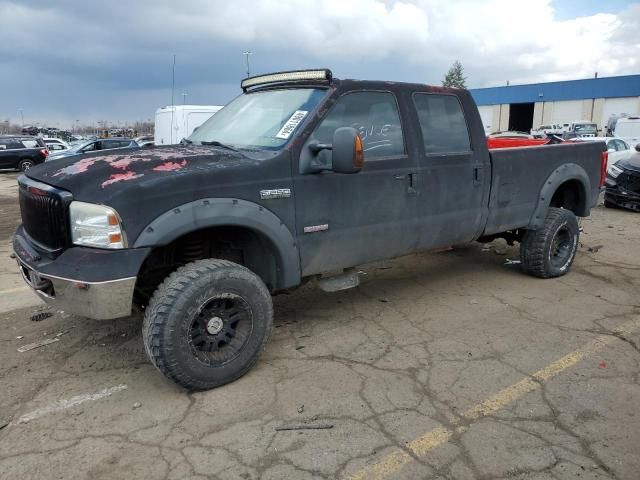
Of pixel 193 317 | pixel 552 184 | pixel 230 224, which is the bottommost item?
pixel 193 317

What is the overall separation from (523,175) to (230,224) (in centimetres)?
326

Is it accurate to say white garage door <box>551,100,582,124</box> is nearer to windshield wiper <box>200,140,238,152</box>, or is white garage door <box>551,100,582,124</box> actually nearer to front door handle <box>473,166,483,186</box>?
front door handle <box>473,166,483,186</box>

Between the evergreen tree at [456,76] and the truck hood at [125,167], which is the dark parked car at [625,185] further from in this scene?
the evergreen tree at [456,76]

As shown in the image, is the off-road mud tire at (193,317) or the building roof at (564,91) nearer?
the off-road mud tire at (193,317)

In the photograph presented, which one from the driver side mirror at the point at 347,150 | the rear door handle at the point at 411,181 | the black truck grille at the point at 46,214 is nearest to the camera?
the black truck grille at the point at 46,214

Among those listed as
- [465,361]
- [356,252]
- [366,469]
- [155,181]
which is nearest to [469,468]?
[366,469]

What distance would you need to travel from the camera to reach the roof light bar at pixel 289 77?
3.83m

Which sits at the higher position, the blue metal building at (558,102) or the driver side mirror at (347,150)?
the blue metal building at (558,102)

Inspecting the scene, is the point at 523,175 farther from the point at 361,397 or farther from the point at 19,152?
the point at 19,152

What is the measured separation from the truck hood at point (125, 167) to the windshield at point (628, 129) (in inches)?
983

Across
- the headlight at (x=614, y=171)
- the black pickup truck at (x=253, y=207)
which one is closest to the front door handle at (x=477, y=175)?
the black pickup truck at (x=253, y=207)

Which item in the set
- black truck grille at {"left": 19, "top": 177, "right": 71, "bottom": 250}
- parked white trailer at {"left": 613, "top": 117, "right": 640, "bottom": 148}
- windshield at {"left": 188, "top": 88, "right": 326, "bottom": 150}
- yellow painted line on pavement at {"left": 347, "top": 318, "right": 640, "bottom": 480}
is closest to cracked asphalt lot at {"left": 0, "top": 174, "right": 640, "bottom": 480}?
yellow painted line on pavement at {"left": 347, "top": 318, "right": 640, "bottom": 480}

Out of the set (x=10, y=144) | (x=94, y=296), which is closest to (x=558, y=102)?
(x=10, y=144)

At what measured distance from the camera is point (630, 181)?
35.8 ft
